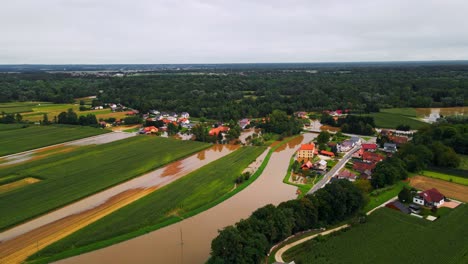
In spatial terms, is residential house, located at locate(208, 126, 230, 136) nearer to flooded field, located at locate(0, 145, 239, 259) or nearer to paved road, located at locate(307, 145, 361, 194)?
flooded field, located at locate(0, 145, 239, 259)

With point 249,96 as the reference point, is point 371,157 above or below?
below

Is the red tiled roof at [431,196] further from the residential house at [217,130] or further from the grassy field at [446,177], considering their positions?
the residential house at [217,130]

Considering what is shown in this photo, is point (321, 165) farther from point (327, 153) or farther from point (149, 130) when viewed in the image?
point (149, 130)

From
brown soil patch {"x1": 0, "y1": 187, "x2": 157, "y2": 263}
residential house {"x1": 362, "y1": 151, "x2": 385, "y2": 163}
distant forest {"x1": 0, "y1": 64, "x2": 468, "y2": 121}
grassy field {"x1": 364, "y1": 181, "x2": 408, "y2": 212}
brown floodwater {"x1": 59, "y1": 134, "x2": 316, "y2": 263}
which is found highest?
distant forest {"x1": 0, "y1": 64, "x2": 468, "y2": 121}

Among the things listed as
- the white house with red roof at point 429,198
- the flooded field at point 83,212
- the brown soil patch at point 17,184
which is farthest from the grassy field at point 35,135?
the white house with red roof at point 429,198

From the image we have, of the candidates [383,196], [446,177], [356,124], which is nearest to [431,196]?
[383,196]

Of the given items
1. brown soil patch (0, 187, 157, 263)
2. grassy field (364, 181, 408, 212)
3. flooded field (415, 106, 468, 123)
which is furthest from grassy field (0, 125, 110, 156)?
flooded field (415, 106, 468, 123)

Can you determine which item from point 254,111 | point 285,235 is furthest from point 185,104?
point 285,235
